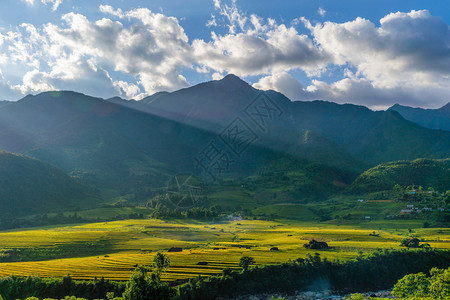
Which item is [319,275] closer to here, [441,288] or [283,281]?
[283,281]

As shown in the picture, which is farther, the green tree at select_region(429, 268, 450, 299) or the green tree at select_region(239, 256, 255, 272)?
the green tree at select_region(239, 256, 255, 272)

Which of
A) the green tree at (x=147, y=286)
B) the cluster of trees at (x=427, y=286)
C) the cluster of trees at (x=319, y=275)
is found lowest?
the cluster of trees at (x=319, y=275)

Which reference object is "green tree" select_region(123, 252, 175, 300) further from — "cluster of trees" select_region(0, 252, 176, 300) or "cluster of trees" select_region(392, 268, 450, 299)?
"cluster of trees" select_region(392, 268, 450, 299)

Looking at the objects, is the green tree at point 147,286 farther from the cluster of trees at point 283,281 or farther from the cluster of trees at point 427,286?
the cluster of trees at point 427,286

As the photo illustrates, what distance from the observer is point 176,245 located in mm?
97062

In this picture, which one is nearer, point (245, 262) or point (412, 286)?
point (412, 286)

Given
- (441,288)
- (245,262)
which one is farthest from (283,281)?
(441,288)

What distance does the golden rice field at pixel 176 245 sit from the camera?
72250 mm

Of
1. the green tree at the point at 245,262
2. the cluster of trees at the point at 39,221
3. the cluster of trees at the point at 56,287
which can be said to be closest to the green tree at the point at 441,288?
the green tree at the point at 245,262

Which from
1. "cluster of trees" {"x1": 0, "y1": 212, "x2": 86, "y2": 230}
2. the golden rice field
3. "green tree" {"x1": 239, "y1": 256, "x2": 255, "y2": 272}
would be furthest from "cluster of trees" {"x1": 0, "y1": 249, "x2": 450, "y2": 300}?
"cluster of trees" {"x1": 0, "y1": 212, "x2": 86, "y2": 230}

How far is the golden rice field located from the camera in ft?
237

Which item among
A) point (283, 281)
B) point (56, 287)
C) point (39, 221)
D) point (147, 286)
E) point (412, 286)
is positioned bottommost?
point (283, 281)

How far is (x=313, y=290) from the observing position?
7775cm

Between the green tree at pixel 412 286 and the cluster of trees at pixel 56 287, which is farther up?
the cluster of trees at pixel 56 287
